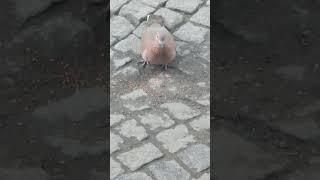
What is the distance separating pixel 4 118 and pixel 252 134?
7.02 ft

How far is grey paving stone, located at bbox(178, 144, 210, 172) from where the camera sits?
250 inches

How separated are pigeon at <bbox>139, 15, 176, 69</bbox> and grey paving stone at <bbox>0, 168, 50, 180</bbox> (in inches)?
62.1

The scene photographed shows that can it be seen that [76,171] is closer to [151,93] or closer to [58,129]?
[58,129]

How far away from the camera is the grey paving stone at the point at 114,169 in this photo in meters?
6.28

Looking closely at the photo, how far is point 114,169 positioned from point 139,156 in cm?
25

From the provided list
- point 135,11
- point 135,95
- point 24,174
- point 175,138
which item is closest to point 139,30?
point 135,11

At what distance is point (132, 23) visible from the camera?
7.91 metres

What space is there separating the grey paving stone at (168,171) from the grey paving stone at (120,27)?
181 cm

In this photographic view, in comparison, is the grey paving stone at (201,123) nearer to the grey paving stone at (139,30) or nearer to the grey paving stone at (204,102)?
the grey paving stone at (204,102)

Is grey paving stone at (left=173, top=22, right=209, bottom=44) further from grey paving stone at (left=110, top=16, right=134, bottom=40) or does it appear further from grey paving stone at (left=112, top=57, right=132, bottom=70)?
grey paving stone at (left=112, top=57, right=132, bottom=70)

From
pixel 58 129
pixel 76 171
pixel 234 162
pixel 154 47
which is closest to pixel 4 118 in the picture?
pixel 58 129

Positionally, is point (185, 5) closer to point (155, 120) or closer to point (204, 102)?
point (204, 102)

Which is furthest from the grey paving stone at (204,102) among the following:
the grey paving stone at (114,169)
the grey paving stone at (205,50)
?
the grey paving stone at (114,169)

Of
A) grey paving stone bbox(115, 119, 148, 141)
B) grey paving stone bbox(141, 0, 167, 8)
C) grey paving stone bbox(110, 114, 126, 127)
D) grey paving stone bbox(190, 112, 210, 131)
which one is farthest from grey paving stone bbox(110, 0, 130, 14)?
grey paving stone bbox(190, 112, 210, 131)
